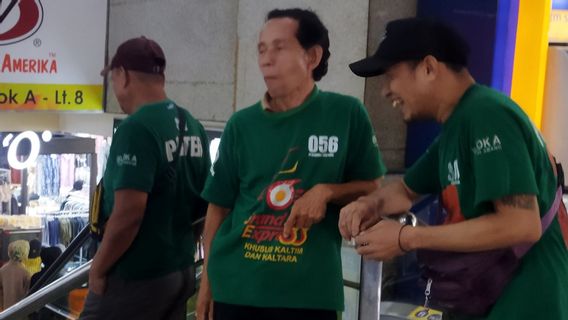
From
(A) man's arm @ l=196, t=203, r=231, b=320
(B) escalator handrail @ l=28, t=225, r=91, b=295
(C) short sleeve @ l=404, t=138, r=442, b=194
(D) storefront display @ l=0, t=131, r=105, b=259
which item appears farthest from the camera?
(D) storefront display @ l=0, t=131, r=105, b=259

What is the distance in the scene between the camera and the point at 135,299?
8.91 ft

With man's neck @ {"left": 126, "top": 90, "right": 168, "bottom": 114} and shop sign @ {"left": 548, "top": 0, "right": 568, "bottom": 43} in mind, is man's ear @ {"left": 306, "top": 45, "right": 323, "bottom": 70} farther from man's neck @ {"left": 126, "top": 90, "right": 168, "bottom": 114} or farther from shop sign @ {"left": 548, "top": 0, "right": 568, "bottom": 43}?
shop sign @ {"left": 548, "top": 0, "right": 568, "bottom": 43}

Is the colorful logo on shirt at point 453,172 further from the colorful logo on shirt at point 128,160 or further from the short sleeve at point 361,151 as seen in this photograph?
the colorful logo on shirt at point 128,160

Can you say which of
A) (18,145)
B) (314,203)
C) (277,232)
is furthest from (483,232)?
(18,145)

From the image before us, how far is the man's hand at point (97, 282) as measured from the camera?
270cm

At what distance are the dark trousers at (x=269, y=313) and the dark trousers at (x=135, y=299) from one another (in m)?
0.60

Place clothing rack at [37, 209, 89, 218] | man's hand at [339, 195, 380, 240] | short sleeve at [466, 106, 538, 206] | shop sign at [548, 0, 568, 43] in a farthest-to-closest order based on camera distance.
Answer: clothing rack at [37, 209, 89, 218] → shop sign at [548, 0, 568, 43] → man's hand at [339, 195, 380, 240] → short sleeve at [466, 106, 538, 206]

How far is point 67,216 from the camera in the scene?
317 inches

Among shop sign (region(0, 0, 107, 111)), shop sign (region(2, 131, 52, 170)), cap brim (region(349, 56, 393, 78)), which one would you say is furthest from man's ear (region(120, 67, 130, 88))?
shop sign (region(2, 131, 52, 170))

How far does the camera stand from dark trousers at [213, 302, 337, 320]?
83.7 inches

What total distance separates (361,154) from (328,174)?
0.44 feet

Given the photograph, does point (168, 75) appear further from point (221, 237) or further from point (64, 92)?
point (221, 237)

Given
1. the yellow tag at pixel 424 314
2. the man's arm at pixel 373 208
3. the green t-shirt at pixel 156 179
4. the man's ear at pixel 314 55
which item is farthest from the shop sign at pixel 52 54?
the man's arm at pixel 373 208

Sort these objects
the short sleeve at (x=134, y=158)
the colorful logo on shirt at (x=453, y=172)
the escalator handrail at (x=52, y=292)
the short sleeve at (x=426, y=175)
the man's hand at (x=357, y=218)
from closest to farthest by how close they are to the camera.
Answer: the colorful logo on shirt at (x=453, y=172), the man's hand at (x=357, y=218), the short sleeve at (x=426, y=175), the short sleeve at (x=134, y=158), the escalator handrail at (x=52, y=292)
